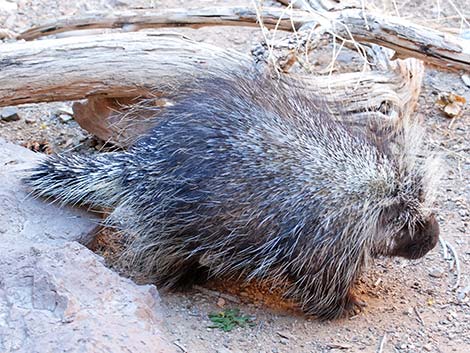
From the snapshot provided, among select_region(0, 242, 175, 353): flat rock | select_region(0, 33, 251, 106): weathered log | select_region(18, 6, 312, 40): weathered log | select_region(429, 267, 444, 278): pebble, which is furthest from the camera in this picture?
select_region(18, 6, 312, 40): weathered log

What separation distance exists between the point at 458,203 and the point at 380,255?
0.80 metres

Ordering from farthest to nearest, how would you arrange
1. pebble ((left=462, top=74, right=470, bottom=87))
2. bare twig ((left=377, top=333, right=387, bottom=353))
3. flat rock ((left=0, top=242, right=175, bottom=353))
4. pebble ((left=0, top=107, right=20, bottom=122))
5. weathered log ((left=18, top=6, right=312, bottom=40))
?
pebble ((left=462, top=74, right=470, bottom=87)), pebble ((left=0, top=107, right=20, bottom=122)), weathered log ((left=18, top=6, right=312, bottom=40)), bare twig ((left=377, top=333, right=387, bottom=353)), flat rock ((left=0, top=242, right=175, bottom=353))

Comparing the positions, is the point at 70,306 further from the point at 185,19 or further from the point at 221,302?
the point at 185,19

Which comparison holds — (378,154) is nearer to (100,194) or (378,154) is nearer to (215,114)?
(215,114)

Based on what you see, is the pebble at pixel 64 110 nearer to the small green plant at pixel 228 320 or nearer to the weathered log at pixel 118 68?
the weathered log at pixel 118 68

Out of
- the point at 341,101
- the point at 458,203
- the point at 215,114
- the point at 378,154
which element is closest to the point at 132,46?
the point at 215,114

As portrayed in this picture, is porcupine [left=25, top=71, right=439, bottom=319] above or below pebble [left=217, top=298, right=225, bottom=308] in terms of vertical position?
above

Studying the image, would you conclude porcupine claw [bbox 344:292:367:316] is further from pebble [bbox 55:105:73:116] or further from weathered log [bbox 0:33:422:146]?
pebble [bbox 55:105:73:116]

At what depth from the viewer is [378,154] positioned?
10.0 ft

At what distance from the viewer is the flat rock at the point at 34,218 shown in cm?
310

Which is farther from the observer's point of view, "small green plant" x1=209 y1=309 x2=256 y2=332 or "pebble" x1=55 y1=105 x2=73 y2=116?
"pebble" x1=55 y1=105 x2=73 y2=116

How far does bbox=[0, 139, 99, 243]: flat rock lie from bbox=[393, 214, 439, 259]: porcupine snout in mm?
1271

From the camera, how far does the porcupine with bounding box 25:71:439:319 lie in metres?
2.91

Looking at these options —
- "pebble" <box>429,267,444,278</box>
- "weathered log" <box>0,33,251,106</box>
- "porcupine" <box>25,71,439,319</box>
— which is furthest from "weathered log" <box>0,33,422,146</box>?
"pebble" <box>429,267,444,278</box>
